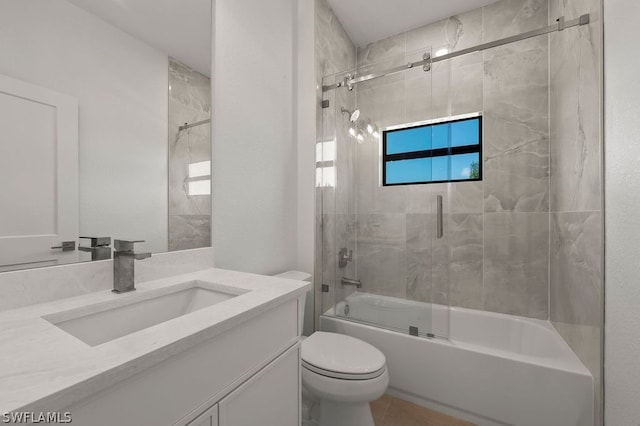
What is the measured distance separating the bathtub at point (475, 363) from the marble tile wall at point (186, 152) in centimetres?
118

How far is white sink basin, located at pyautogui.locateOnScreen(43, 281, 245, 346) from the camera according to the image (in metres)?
0.71

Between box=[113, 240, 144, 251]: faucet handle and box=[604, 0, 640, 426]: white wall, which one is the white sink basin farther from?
box=[604, 0, 640, 426]: white wall

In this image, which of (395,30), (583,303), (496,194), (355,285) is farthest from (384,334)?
(395,30)

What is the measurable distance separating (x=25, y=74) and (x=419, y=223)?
6.55 feet

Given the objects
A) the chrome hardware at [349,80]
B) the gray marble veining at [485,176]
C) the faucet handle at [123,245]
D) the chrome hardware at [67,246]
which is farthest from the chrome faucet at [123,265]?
the chrome hardware at [349,80]

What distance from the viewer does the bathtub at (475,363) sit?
4.21ft

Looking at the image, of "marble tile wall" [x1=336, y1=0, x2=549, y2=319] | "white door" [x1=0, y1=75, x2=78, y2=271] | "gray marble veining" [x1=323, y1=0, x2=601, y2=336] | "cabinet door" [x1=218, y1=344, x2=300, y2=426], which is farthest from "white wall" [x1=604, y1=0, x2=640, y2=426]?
"white door" [x1=0, y1=75, x2=78, y2=271]

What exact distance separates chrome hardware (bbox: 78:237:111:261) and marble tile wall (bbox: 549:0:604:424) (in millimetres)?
1905

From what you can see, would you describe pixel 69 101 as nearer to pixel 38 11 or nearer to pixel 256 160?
pixel 38 11

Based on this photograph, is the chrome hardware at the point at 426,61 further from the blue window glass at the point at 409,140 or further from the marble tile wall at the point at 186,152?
the marble tile wall at the point at 186,152

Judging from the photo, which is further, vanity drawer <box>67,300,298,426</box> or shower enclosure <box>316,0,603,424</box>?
shower enclosure <box>316,0,603,424</box>

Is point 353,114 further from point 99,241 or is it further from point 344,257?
point 99,241

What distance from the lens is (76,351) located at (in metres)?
0.48

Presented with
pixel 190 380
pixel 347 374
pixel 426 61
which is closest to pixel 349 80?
pixel 426 61
